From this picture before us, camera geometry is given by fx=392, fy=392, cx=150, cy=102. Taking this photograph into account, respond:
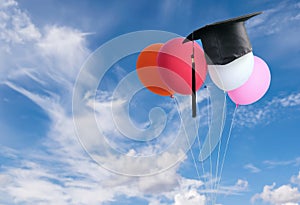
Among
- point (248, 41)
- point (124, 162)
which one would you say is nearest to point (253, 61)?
point (248, 41)

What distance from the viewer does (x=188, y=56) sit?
623 cm

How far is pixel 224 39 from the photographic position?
601cm

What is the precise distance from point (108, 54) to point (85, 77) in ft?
1.71

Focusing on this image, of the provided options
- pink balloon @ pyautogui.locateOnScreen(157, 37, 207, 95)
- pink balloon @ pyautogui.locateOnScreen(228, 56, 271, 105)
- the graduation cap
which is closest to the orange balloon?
pink balloon @ pyautogui.locateOnScreen(157, 37, 207, 95)

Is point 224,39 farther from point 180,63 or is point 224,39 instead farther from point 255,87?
point 255,87

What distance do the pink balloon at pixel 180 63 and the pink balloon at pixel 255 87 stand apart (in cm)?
73

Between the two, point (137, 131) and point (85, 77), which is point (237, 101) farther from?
point (85, 77)

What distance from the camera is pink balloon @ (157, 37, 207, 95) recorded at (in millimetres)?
6238

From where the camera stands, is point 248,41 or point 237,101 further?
point 237,101

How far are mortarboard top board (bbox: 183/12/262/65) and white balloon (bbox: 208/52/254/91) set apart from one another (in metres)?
0.09

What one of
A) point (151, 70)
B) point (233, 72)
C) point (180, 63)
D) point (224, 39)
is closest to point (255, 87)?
point (233, 72)

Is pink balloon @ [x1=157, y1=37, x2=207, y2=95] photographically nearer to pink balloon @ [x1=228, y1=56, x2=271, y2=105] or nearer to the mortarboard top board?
the mortarboard top board

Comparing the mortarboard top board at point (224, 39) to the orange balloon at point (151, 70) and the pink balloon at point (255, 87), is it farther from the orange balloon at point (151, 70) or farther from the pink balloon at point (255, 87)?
the orange balloon at point (151, 70)

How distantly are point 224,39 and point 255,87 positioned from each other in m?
1.22
